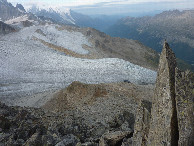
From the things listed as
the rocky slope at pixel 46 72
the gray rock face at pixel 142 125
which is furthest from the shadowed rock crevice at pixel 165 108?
the rocky slope at pixel 46 72

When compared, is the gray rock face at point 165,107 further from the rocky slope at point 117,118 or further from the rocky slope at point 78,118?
the rocky slope at point 78,118

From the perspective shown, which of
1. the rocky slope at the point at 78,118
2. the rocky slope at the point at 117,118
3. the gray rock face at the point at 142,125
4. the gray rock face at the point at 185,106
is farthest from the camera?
the rocky slope at the point at 78,118

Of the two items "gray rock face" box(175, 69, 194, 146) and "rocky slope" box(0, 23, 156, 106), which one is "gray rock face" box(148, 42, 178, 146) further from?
"rocky slope" box(0, 23, 156, 106)

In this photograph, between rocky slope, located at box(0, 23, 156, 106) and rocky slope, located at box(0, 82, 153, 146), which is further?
rocky slope, located at box(0, 23, 156, 106)

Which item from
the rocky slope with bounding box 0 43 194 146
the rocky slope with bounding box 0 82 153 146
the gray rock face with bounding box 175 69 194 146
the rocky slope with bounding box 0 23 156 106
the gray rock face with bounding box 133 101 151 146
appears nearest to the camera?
the gray rock face with bounding box 175 69 194 146

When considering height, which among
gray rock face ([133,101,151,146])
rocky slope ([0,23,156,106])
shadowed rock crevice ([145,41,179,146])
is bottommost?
rocky slope ([0,23,156,106])

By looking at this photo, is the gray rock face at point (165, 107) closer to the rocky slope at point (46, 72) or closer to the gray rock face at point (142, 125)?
the gray rock face at point (142, 125)

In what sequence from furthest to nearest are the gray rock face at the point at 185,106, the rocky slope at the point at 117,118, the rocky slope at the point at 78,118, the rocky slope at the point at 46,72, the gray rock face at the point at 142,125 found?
the rocky slope at the point at 46,72 < the rocky slope at the point at 78,118 < the gray rock face at the point at 142,125 < the rocky slope at the point at 117,118 < the gray rock face at the point at 185,106

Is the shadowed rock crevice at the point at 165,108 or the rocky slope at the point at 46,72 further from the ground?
the shadowed rock crevice at the point at 165,108

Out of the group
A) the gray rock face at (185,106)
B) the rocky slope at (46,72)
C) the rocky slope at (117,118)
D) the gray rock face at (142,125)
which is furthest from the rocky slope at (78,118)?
the rocky slope at (46,72)

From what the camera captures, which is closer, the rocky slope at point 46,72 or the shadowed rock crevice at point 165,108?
the shadowed rock crevice at point 165,108

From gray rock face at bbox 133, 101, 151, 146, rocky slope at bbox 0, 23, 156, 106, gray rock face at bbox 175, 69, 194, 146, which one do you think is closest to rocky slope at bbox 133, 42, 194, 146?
gray rock face at bbox 175, 69, 194, 146

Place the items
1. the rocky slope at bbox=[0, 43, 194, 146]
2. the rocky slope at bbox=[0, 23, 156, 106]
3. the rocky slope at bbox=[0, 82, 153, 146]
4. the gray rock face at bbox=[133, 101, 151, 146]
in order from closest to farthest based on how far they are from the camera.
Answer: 1. the rocky slope at bbox=[0, 43, 194, 146]
2. the gray rock face at bbox=[133, 101, 151, 146]
3. the rocky slope at bbox=[0, 82, 153, 146]
4. the rocky slope at bbox=[0, 23, 156, 106]

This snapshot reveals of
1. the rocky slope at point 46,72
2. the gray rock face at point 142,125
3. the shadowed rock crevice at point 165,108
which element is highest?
the shadowed rock crevice at point 165,108
